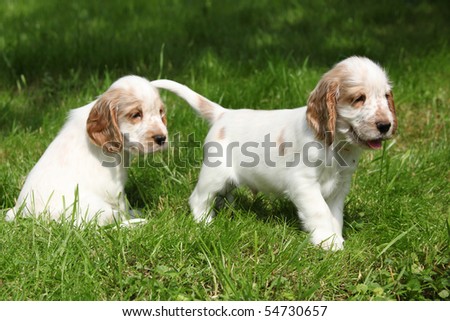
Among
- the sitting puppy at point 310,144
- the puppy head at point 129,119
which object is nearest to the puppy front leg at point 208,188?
the sitting puppy at point 310,144

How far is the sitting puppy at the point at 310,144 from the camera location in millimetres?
4207

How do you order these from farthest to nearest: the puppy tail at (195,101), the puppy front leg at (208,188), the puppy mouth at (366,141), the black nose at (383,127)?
the puppy tail at (195,101) → the puppy front leg at (208,188) → the puppy mouth at (366,141) → the black nose at (383,127)

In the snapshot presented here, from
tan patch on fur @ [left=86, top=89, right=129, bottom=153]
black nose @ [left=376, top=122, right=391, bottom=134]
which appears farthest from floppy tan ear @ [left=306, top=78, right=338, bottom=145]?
tan patch on fur @ [left=86, top=89, right=129, bottom=153]

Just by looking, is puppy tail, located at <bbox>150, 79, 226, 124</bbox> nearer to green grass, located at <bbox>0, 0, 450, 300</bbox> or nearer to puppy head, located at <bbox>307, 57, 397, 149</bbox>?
green grass, located at <bbox>0, 0, 450, 300</bbox>

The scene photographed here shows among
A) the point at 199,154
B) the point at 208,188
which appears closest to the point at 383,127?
the point at 208,188

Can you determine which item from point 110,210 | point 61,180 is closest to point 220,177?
point 110,210

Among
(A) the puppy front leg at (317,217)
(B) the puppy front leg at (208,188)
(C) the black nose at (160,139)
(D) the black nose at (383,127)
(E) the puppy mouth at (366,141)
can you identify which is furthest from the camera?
(B) the puppy front leg at (208,188)

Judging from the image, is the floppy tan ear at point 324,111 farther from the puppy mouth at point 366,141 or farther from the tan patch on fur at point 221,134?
the tan patch on fur at point 221,134

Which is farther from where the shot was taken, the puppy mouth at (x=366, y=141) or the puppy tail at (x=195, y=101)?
the puppy tail at (x=195, y=101)

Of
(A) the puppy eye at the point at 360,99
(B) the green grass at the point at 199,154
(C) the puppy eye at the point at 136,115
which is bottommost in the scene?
(B) the green grass at the point at 199,154

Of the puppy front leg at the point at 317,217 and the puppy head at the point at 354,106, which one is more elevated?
the puppy head at the point at 354,106

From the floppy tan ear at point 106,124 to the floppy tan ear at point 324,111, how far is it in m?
1.36

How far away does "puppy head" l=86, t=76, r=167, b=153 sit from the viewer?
15.2 feet

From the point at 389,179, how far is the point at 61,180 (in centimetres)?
266
